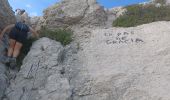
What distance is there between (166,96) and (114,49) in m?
3.41

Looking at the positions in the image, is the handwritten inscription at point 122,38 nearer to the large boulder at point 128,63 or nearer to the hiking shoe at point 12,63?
the large boulder at point 128,63

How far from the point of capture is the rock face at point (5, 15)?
1571cm

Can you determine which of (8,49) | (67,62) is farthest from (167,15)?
(8,49)

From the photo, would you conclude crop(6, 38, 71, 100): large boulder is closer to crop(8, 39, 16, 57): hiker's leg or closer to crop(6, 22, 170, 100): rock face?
crop(6, 22, 170, 100): rock face

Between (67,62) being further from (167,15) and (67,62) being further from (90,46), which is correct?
(167,15)

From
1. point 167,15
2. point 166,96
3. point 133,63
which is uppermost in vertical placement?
point 167,15

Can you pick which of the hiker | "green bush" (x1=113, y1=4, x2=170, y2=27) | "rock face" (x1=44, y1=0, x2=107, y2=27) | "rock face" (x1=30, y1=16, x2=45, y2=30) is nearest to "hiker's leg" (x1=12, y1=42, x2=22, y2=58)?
the hiker

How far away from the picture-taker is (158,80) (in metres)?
13.5

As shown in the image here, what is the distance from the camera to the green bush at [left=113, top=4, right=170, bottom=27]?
18.4 meters

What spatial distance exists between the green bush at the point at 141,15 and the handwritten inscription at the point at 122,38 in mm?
1637

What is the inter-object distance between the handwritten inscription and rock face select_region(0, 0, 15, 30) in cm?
405

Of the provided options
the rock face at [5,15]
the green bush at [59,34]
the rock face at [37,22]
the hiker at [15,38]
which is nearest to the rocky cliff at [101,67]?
the green bush at [59,34]

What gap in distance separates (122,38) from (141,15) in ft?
12.1

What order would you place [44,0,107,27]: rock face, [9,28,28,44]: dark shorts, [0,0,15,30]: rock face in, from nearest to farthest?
[9,28,28,44]: dark shorts → [0,0,15,30]: rock face → [44,0,107,27]: rock face
